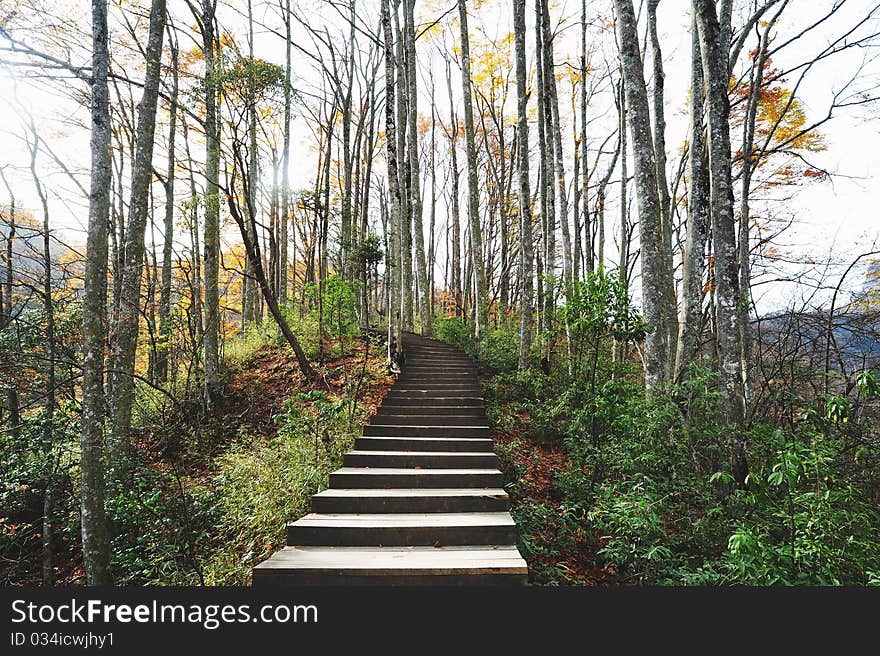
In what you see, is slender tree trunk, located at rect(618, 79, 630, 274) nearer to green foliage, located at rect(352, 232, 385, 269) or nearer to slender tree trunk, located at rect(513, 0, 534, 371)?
slender tree trunk, located at rect(513, 0, 534, 371)

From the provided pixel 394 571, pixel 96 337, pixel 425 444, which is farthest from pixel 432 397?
pixel 96 337

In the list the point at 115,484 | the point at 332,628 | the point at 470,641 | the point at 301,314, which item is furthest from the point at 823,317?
the point at 301,314

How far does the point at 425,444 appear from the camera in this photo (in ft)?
16.6

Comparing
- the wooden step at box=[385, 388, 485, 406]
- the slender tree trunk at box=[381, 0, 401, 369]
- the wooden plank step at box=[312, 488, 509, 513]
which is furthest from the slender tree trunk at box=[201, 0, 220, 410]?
the wooden plank step at box=[312, 488, 509, 513]

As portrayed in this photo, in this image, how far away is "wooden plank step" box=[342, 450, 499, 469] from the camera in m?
4.60

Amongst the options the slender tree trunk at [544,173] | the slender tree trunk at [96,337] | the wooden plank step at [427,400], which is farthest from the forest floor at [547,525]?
the slender tree trunk at [96,337]

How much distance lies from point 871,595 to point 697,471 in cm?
157

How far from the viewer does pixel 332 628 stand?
2.24 m

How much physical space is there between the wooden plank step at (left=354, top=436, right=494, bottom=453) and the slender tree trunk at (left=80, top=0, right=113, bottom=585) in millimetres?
2737

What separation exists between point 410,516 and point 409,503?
0.49ft

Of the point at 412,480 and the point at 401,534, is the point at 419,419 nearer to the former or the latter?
the point at 412,480

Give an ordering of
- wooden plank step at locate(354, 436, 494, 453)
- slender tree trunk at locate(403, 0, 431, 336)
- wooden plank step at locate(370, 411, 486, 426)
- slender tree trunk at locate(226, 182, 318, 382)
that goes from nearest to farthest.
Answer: wooden plank step at locate(354, 436, 494, 453)
wooden plank step at locate(370, 411, 486, 426)
slender tree trunk at locate(226, 182, 318, 382)
slender tree trunk at locate(403, 0, 431, 336)

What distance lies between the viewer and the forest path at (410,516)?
2.71 meters

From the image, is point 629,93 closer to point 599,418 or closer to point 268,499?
point 599,418
